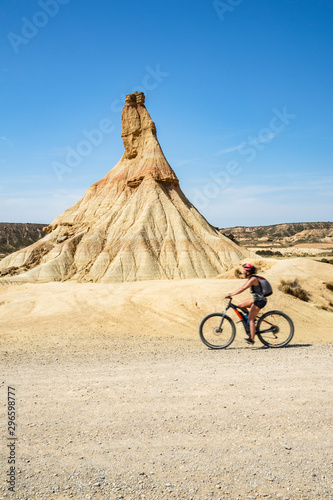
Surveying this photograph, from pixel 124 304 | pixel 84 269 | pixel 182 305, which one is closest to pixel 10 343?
pixel 124 304

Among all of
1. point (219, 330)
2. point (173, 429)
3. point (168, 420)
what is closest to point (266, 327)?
point (219, 330)

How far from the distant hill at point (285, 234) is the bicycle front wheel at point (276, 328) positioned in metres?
95.2

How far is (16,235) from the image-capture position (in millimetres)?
96375

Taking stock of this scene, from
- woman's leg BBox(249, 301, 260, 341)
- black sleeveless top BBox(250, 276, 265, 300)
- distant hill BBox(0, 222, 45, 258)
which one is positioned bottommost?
woman's leg BBox(249, 301, 260, 341)

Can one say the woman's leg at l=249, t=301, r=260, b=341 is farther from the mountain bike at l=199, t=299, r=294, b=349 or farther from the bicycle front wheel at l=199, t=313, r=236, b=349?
the bicycle front wheel at l=199, t=313, r=236, b=349

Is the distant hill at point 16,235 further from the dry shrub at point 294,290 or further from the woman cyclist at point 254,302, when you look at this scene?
the woman cyclist at point 254,302

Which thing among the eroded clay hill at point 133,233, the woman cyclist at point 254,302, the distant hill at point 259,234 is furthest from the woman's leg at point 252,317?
the distant hill at point 259,234

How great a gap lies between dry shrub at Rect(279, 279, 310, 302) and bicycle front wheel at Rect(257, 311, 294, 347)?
23.9 feet

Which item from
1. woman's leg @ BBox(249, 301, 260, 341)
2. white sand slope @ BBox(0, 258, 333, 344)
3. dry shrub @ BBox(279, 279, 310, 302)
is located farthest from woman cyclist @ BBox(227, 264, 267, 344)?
dry shrub @ BBox(279, 279, 310, 302)

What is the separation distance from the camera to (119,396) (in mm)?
5328

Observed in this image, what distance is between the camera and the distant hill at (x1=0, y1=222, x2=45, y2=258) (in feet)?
292

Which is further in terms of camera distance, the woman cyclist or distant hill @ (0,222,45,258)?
distant hill @ (0,222,45,258)

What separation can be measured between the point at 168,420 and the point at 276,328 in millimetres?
4681

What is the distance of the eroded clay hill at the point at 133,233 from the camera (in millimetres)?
35344
